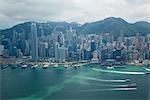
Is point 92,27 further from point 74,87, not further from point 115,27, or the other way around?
point 74,87

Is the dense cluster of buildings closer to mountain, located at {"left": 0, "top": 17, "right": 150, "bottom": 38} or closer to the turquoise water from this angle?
A: mountain, located at {"left": 0, "top": 17, "right": 150, "bottom": 38}

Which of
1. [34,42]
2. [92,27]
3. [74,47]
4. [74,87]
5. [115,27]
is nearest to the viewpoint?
[74,87]

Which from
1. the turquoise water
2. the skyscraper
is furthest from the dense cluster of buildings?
the turquoise water

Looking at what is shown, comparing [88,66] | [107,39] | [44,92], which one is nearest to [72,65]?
[88,66]

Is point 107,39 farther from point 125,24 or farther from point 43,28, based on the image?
point 43,28

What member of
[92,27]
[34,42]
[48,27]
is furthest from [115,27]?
[34,42]
